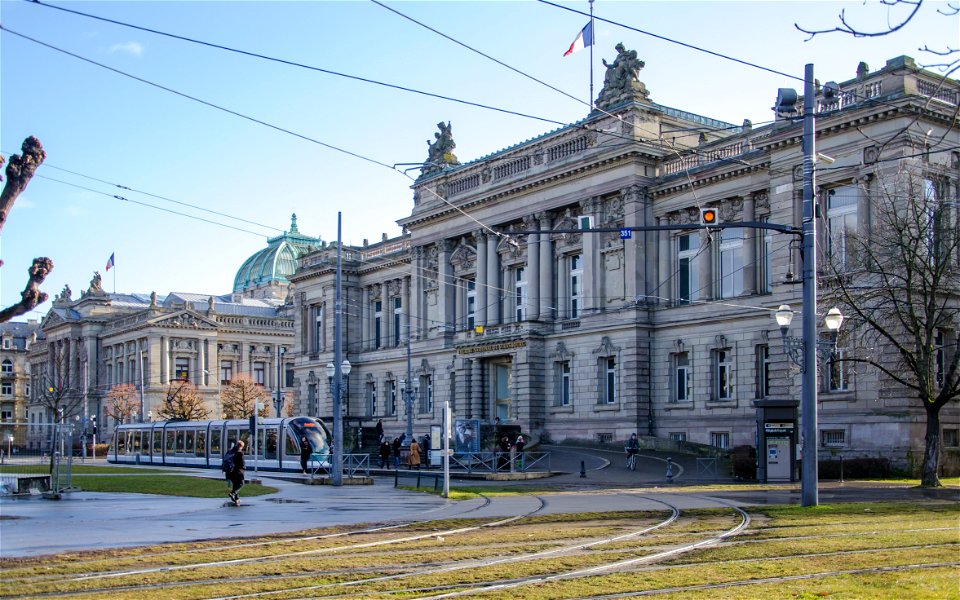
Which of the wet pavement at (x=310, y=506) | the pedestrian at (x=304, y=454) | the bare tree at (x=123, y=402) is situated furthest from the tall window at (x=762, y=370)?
the bare tree at (x=123, y=402)

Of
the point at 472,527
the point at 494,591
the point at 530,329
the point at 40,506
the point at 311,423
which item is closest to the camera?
the point at 494,591

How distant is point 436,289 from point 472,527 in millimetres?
57429

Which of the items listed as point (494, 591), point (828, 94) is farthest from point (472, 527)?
point (828, 94)

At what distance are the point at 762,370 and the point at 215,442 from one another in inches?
1145

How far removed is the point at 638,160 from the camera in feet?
197

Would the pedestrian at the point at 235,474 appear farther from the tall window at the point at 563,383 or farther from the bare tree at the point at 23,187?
the tall window at the point at 563,383

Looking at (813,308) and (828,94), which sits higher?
(828,94)

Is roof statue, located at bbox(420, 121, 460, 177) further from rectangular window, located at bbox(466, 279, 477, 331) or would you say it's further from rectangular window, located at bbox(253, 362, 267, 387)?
rectangular window, located at bbox(253, 362, 267, 387)

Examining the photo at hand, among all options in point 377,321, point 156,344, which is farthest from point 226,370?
point 377,321

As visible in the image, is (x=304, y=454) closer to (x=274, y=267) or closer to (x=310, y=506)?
(x=310, y=506)

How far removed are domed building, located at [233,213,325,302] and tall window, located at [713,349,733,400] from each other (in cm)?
10355

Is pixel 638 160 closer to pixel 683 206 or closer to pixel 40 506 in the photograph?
pixel 683 206

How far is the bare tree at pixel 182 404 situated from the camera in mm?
104875

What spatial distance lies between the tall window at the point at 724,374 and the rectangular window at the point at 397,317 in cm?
3400
